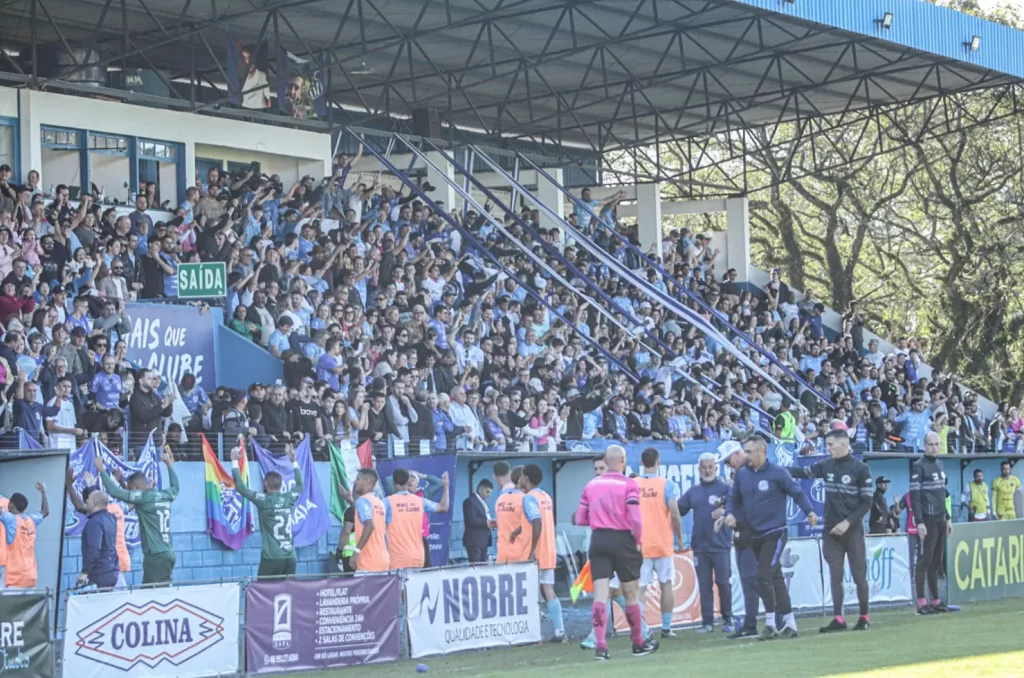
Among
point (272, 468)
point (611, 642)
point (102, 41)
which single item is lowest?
point (611, 642)

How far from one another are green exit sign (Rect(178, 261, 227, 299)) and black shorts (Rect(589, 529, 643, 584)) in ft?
22.6

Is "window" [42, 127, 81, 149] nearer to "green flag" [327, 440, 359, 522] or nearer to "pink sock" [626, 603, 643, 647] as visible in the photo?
"green flag" [327, 440, 359, 522]

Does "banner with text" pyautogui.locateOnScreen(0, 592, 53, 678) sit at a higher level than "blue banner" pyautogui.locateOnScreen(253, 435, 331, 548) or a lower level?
lower

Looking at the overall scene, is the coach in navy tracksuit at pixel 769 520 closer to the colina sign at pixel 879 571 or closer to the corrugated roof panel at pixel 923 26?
the colina sign at pixel 879 571

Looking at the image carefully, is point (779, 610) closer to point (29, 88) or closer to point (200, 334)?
point (200, 334)

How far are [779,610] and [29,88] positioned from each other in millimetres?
16538

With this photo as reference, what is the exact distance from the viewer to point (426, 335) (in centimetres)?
2520

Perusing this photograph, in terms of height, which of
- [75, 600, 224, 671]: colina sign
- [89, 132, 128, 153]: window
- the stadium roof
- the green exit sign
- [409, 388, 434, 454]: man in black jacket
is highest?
the stadium roof

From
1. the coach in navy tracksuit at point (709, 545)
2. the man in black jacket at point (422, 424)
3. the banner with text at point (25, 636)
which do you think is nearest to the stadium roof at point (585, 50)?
the man in black jacket at point (422, 424)

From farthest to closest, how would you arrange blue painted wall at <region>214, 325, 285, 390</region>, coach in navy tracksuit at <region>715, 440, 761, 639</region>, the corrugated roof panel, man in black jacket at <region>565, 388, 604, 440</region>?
the corrugated roof panel
man in black jacket at <region>565, 388, 604, 440</region>
blue painted wall at <region>214, 325, 285, 390</region>
coach in navy tracksuit at <region>715, 440, 761, 639</region>

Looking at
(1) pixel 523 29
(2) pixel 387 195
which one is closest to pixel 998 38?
(1) pixel 523 29

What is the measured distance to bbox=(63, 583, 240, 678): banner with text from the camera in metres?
13.2

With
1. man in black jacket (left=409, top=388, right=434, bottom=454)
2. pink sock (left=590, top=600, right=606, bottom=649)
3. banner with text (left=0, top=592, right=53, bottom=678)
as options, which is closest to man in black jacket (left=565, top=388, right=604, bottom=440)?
man in black jacket (left=409, top=388, right=434, bottom=454)

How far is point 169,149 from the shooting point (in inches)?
1150
